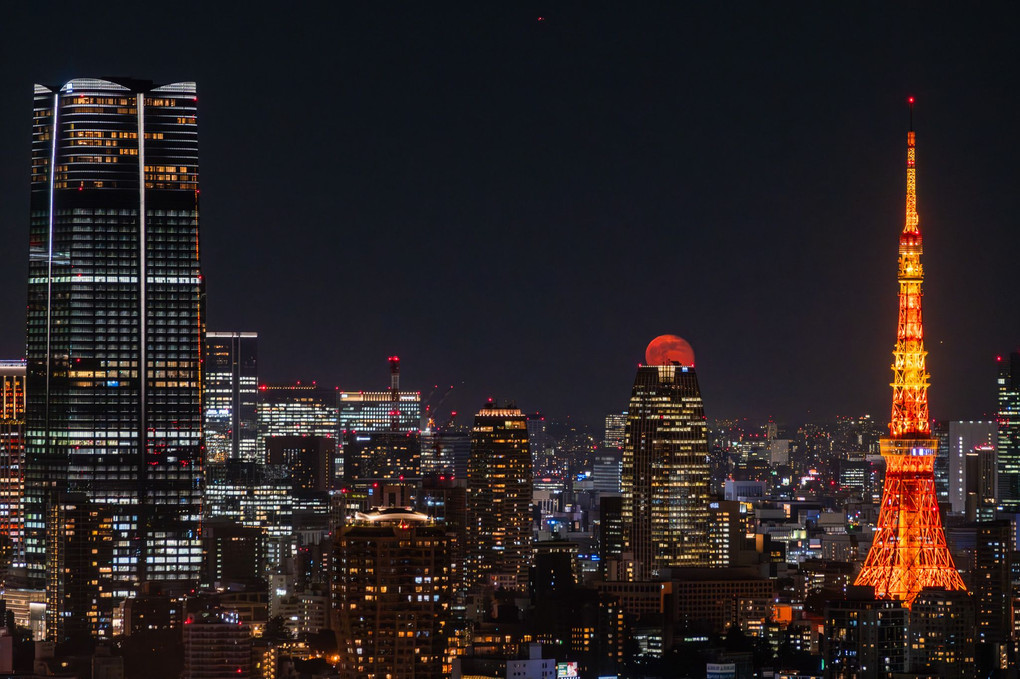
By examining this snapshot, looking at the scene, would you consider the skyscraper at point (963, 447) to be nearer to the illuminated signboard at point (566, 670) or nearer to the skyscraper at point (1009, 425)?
the skyscraper at point (1009, 425)

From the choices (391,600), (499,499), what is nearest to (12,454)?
(499,499)

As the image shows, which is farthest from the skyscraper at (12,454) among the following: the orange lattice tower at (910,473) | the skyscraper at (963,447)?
the skyscraper at (963,447)

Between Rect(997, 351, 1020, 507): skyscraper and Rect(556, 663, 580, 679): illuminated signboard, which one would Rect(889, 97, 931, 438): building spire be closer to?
Rect(556, 663, 580, 679): illuminated signboard

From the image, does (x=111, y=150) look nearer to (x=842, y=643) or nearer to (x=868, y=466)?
(x=842, y=643)

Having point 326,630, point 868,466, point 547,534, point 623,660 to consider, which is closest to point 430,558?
point 326,630

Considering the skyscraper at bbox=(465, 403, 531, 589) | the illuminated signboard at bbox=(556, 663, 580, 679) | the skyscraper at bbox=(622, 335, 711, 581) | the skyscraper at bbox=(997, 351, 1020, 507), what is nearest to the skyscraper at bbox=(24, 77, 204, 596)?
the skyscraper at bbox=(465, 403, 531, 589)
